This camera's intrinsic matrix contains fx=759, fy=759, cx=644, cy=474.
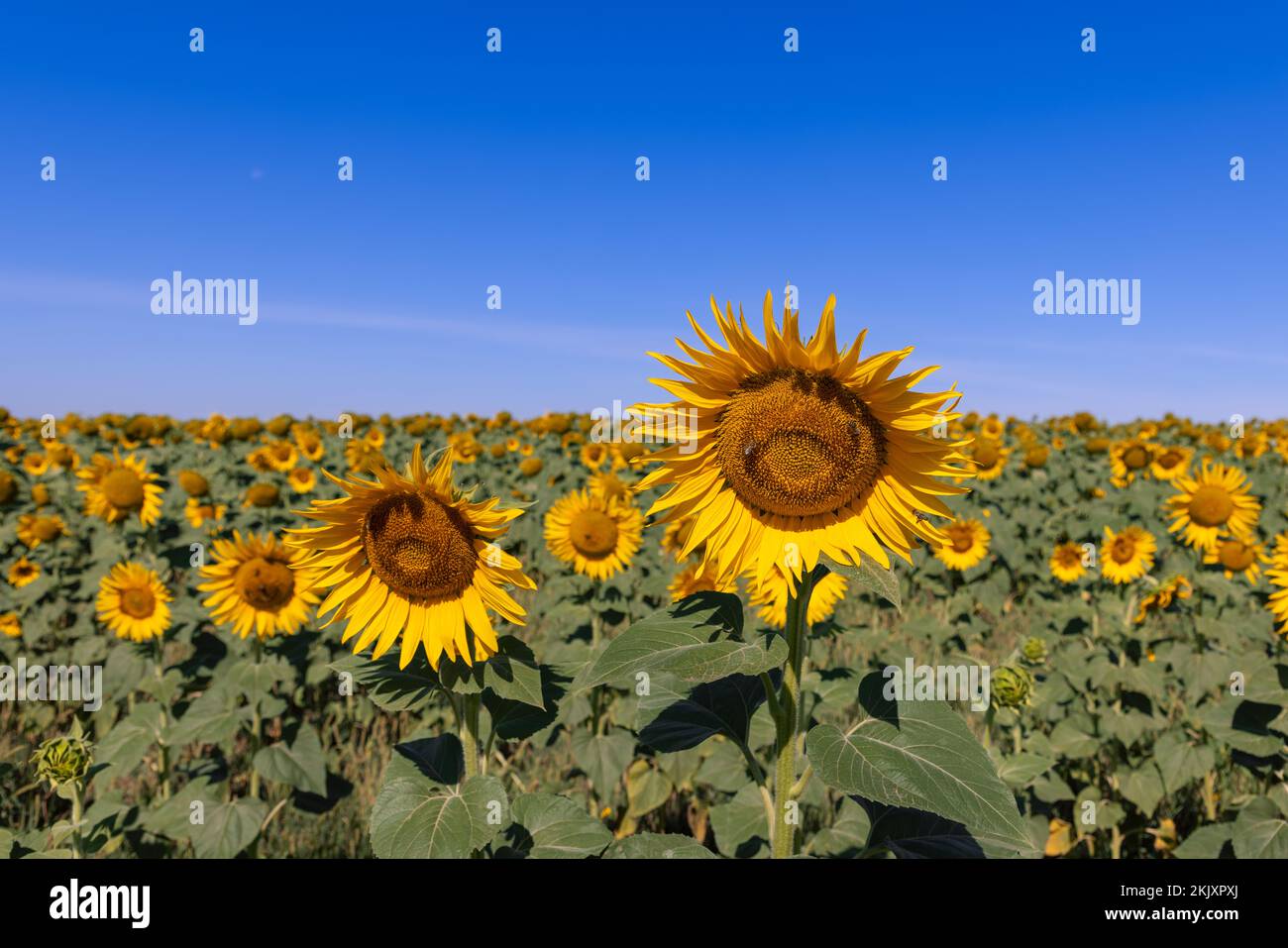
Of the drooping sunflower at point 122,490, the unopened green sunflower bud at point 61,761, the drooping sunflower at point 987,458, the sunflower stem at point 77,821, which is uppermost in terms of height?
the drooping sunflower at point 987,458

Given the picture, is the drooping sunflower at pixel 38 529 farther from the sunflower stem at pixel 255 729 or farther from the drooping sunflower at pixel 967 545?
the drooping sunflower at pixel 967 545

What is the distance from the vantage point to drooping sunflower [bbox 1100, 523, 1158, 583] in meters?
7.15

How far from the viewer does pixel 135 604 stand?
5.60 metres

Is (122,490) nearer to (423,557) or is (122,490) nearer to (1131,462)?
(423,557)

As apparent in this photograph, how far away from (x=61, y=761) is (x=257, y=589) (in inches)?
58.3

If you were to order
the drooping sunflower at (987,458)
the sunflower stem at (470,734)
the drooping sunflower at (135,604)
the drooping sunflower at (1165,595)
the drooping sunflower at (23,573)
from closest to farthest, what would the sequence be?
1. the sunflower stem at (470,734)
2. the drooping sunflower at (135,604)
3. the drooping sunflower at (1165,595)
4. the drooping sunflower at (23,573)
5. the drooping sunflower at (987,458)

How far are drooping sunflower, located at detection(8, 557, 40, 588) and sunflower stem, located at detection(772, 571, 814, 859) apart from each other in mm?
9982

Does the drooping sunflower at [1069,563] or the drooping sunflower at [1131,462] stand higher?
the drooping sunflower at [1131,462]

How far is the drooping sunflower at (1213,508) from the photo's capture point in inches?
272

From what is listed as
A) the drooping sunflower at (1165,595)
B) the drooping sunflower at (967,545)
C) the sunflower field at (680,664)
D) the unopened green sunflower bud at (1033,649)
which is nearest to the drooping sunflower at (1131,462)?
the sunflower field at (680,664)

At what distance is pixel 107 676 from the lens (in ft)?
18.8

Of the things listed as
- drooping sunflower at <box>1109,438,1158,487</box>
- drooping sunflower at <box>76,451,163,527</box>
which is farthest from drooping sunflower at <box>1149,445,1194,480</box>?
drooping sunflower at <box>76,451,163,527</box>

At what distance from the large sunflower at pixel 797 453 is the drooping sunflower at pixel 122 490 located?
20.1 ft
